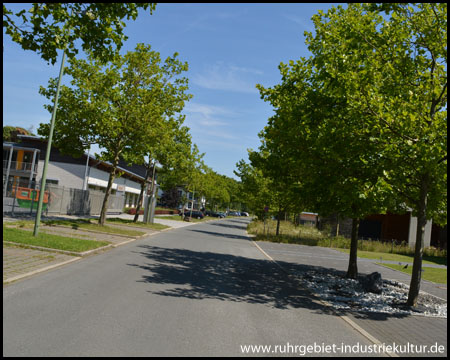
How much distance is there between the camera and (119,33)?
802 centimetres

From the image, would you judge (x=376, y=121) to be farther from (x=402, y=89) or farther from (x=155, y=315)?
(x=155, y=315)

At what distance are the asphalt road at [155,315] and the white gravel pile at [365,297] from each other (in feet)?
2.64

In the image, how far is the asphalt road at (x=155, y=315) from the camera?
4.80 m

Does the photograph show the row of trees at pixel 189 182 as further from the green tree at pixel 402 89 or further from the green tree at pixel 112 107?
the green tree at pixel 402 89

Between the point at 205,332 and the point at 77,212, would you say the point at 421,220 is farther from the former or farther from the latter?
the point at 77,212

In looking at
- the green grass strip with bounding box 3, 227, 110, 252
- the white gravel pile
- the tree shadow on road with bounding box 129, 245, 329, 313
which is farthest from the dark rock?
the green grass strip with bounding box 3, 227, 110, 252

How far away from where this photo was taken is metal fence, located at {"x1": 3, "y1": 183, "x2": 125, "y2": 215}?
21.5 m

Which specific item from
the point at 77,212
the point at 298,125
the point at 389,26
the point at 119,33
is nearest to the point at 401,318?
the point at 298,125

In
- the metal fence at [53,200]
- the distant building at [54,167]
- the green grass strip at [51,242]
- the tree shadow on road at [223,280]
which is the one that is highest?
the distant building at [54,167]

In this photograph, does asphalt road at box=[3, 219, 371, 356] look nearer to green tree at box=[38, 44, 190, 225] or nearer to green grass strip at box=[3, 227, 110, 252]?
green grass strip at box=[3, 227, 110, 252]

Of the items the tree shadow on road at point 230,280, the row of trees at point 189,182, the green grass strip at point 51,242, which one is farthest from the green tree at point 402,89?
the row of trees at point 189,182

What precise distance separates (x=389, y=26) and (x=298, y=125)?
353 centimetres

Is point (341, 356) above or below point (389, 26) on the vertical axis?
below

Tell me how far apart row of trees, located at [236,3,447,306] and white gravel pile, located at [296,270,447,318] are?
577mm
